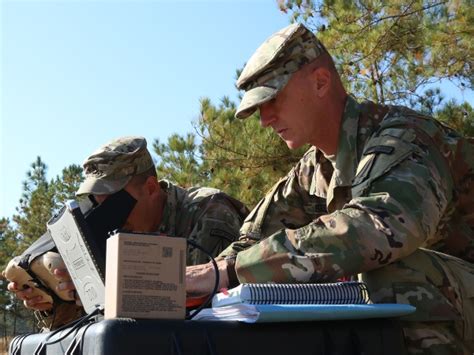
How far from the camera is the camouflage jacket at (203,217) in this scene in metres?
3.10

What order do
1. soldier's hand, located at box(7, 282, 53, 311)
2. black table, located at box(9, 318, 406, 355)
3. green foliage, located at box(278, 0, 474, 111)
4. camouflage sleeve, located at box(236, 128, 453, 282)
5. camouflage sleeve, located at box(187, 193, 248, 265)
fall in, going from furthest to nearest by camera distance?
green foliage, located at box(278, 0, 474, 111), soldier's hand, located at box(7, 282, 53, 311), camouflage sleeve, located at box(187, 193, 248, 265), camouflage sleeve, located at box(236, 128, 453, 282), black table, located at box(9, 318, 406, 355)

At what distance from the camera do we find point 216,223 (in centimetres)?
315

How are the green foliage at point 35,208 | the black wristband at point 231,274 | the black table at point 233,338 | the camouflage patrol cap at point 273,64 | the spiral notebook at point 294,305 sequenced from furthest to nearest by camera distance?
1. the green foliage at point 35,208
2. the camouflage patrol cap at point 273,64
3. the black wristband at point 231,274
4. the spiral notebook at point 294,305
5. the black table at point 233,338

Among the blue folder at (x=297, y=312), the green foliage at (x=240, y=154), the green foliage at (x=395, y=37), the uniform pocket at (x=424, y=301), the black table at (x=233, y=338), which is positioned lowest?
the black table at (x=233, y=338)

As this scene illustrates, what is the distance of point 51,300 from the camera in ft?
10.5

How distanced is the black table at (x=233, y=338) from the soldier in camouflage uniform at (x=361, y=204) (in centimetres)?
17

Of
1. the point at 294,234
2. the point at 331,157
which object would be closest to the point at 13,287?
the point at 331,157

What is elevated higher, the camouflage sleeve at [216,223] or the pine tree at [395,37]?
the pine tree at [395,37]

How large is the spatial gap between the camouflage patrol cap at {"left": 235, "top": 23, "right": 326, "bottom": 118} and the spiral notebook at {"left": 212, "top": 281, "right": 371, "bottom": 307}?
0.69 m

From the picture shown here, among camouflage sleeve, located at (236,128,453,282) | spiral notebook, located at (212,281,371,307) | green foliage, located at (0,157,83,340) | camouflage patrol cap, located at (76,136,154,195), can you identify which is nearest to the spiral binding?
spiral notebook, located at (212,281,371,307)

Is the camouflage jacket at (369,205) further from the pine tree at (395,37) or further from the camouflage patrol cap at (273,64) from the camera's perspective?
the pine tree at (395,37)

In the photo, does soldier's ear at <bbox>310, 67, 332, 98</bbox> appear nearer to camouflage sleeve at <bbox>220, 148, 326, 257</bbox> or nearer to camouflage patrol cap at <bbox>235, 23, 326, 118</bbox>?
camouflage patrol cap at <bbox>235, 23, 326, 118</bbox>

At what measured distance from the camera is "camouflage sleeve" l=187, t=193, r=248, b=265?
3088mm

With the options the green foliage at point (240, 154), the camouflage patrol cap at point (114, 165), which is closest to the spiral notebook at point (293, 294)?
the camouflage patrol cap at point (114, 165)
